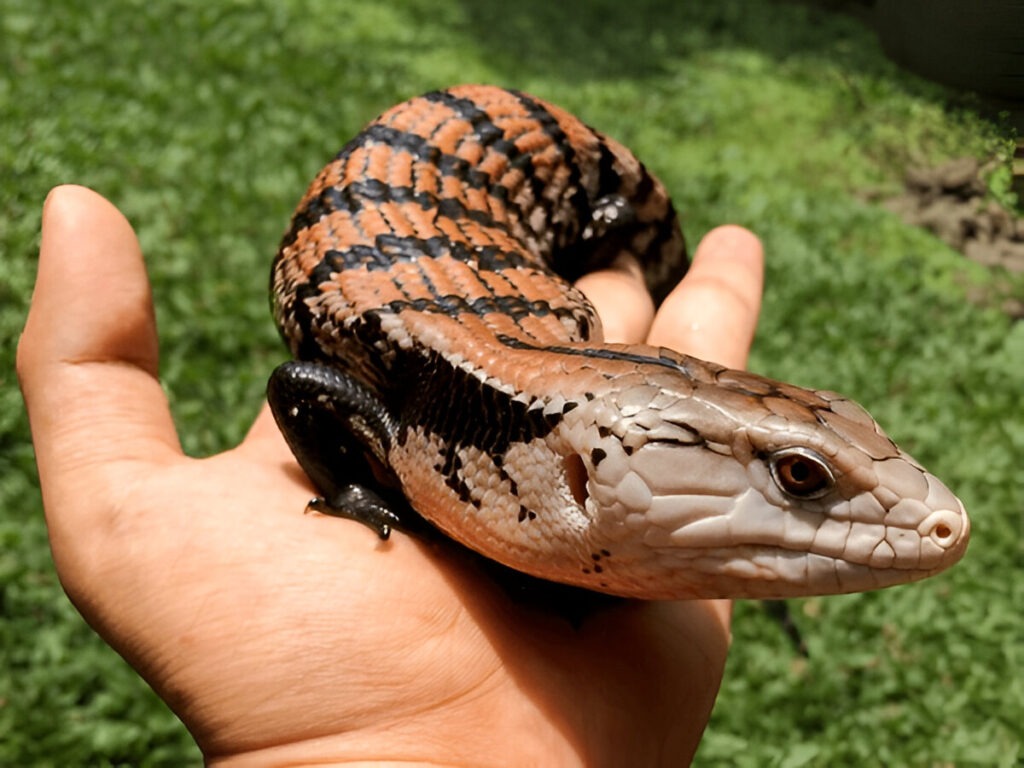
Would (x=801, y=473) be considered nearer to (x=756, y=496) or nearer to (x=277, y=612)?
(x=756, y=496)

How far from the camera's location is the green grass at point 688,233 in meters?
3.84

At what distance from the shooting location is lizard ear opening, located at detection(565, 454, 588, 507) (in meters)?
2.25

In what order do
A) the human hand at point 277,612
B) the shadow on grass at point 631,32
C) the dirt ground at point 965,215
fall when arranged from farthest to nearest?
1. the shadow on grass at point 631,32
2. the dirt ground at point 965,215
3. the human hand at point 277,612

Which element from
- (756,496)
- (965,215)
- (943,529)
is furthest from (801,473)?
(965,215)

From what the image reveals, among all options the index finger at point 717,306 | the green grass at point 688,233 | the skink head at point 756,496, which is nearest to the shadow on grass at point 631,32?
the green grass at point 688,233

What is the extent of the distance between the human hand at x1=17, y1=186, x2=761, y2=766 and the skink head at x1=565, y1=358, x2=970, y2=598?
596 mm

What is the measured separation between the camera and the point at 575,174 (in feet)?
13.5

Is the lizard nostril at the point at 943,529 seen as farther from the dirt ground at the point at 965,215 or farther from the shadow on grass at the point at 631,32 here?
the shadow on grass at the point at 631,32

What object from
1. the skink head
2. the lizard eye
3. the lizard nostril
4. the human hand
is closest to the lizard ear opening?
the skink head

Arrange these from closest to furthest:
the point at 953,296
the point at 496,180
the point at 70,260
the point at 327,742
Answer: the point at 327,742, the point at 70,260, the point at 496,180, the point at 953,296

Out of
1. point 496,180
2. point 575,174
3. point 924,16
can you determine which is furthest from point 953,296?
point 924,16

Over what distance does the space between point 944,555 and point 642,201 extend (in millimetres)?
2794

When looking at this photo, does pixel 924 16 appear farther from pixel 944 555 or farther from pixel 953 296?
pixel 953 296

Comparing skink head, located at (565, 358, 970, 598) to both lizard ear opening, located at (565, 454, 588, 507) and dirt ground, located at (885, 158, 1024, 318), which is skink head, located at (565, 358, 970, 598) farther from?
dirt ground, located at (885, 158, 1024, 318)
